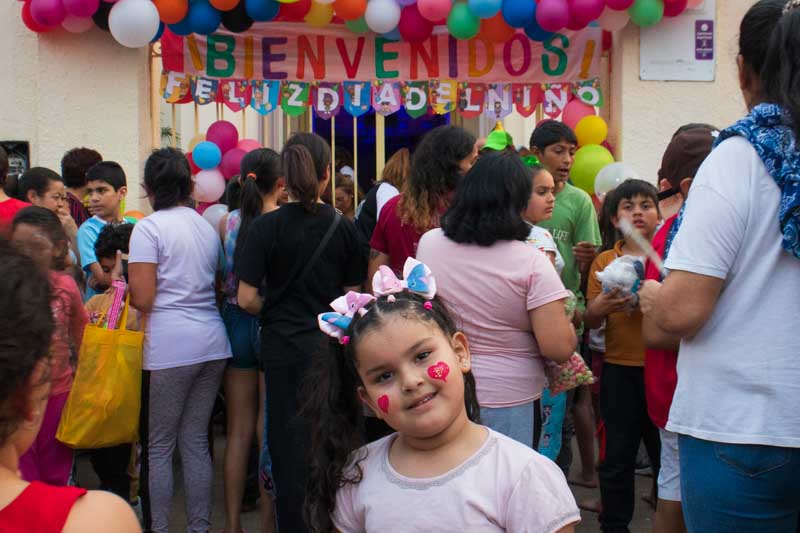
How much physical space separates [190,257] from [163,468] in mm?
947

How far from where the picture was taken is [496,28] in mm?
6668

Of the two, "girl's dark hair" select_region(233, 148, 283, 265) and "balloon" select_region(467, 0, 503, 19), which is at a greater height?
"balloon" select_region(467, 0, 503, 19)

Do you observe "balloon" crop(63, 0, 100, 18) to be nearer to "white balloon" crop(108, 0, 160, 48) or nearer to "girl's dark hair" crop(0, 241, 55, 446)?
"white balloon" crop(108, 0, 160, 48)

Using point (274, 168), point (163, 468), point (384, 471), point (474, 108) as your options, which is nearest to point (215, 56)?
point (474, 108)

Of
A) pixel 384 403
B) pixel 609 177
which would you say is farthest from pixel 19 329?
pixel 609 177

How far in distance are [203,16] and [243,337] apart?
320 cm

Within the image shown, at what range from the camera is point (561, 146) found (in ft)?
15.6

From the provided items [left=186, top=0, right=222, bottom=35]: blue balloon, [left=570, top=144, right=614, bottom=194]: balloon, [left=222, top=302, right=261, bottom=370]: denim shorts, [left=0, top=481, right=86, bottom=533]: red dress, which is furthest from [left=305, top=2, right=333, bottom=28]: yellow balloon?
[left=0, top=481, right=86, bottom=533]: red dress

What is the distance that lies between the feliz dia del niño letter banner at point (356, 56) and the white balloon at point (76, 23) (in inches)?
26.8

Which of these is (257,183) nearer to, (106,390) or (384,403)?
(106,390)

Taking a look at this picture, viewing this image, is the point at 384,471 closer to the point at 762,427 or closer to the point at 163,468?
the point at 762,427

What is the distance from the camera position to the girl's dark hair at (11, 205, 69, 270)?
3.35m

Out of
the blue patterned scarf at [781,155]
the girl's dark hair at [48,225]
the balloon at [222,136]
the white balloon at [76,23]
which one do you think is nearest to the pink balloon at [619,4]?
the balloon at [222,136]

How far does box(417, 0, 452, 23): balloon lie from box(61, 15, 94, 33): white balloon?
244 centimetres
